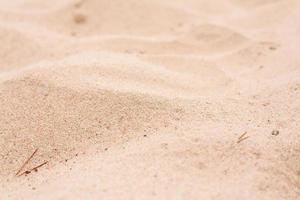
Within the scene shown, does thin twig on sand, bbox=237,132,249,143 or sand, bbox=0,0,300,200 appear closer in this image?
sand, bbox=0,0,300,200

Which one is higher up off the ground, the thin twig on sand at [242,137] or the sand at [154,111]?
the thin twig on sand at [242,137]

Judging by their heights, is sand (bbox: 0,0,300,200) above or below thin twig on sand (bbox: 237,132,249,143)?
below

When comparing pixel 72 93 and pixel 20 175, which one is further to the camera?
pixel 72 93

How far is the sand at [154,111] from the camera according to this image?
1.41m

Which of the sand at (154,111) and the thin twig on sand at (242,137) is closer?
the sand at (154,111)

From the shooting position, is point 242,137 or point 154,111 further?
point 154,111

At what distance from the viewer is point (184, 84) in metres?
1.95

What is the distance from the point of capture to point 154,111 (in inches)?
67.4

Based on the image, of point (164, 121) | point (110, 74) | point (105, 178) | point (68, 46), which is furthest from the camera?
point (68, 46)

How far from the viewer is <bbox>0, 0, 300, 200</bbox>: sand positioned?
1.41 meters

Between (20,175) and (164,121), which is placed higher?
(164,121)

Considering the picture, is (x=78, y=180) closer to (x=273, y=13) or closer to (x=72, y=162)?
(x=72, y=162)

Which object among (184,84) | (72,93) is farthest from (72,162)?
(184,84)

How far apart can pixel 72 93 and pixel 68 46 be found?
0.71 meters
